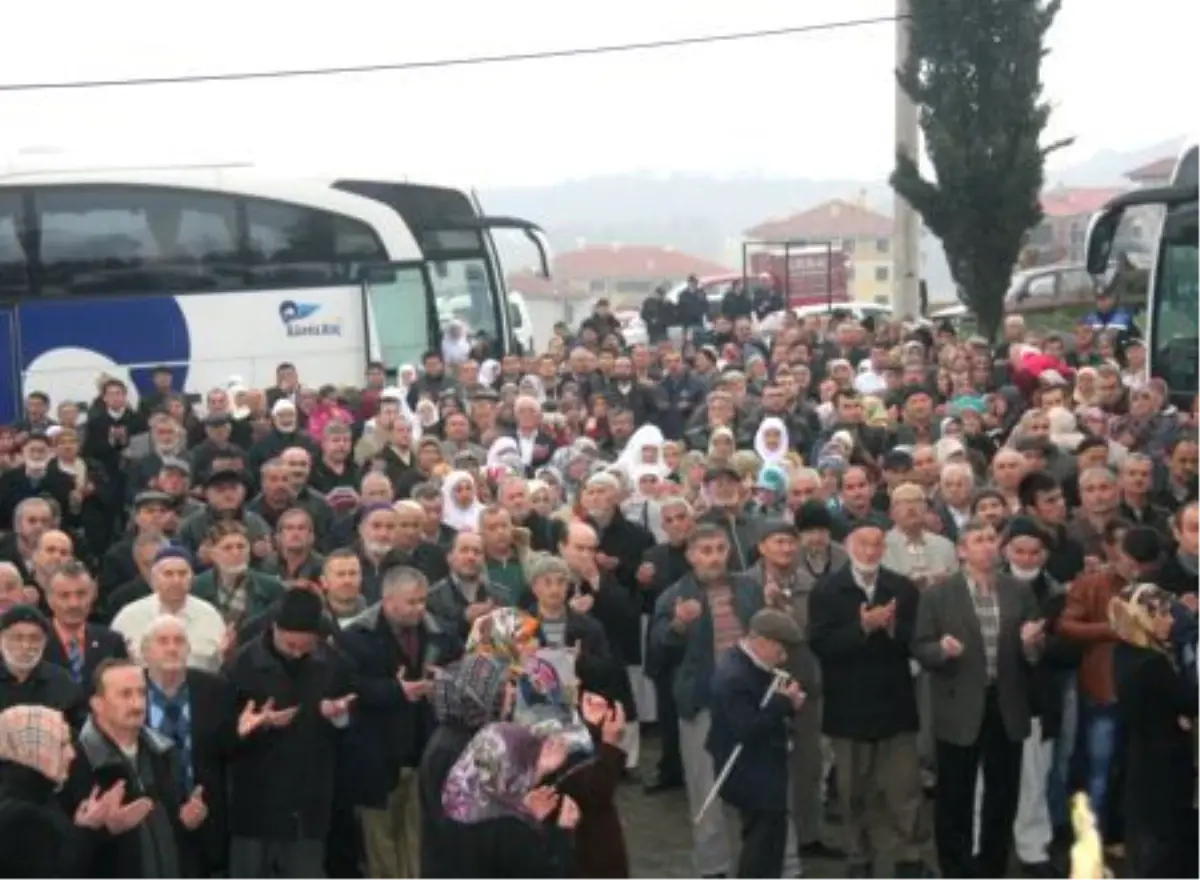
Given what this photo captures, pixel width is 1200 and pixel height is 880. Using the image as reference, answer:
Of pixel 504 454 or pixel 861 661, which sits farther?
pixel 504 454

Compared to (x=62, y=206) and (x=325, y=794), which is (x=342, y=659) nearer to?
(x=325, y=794)

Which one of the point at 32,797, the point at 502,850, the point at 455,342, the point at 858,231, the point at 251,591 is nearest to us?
the point at 502,850

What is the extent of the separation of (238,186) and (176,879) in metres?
16.8

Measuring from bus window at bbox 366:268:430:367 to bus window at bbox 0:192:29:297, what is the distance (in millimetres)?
3911

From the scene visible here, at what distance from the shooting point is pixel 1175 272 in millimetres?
17844

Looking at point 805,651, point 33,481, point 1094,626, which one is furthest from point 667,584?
point 33,481

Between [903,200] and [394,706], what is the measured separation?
66.1ft

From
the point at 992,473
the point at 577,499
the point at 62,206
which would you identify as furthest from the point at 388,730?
the point at 62,206

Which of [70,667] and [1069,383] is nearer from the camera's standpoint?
[70,667]

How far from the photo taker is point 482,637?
7023 mm

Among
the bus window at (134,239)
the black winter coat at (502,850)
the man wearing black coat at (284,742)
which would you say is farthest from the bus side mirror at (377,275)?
the black winter coat at (502,850)

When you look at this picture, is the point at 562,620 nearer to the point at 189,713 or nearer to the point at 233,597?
the point at 233,597

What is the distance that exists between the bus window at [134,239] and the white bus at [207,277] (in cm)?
2

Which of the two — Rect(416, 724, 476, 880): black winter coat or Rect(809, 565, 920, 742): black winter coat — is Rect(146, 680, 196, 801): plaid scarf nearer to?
Rect(416, 724, 476, 880): black winter coat
